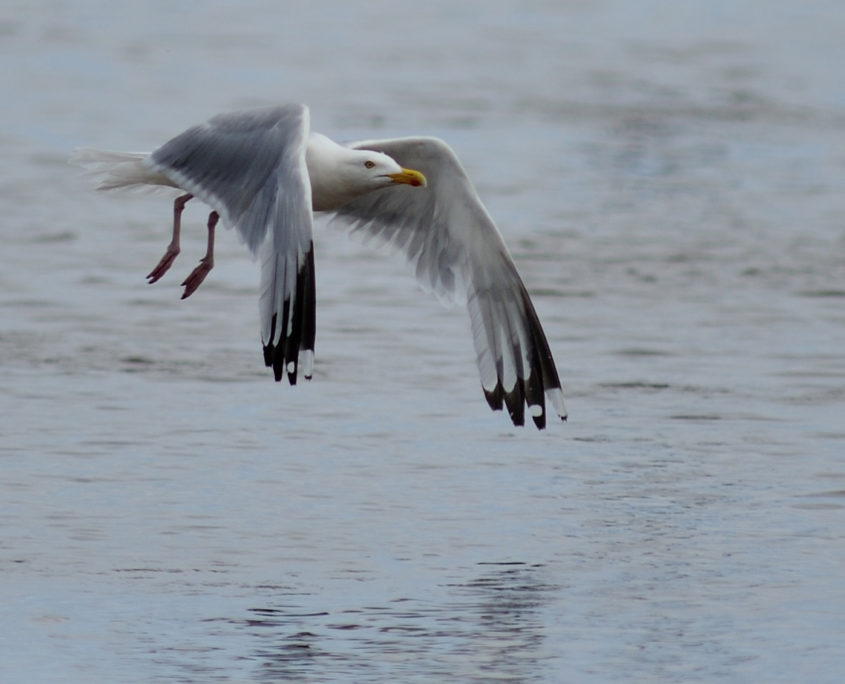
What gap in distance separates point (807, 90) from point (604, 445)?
32.7ft

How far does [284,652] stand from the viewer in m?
5.61

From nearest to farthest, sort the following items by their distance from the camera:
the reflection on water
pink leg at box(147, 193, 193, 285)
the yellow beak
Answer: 1. the reflection on water
2. the yellow beak
3. pink leg at box(147, 193, 193, 285)

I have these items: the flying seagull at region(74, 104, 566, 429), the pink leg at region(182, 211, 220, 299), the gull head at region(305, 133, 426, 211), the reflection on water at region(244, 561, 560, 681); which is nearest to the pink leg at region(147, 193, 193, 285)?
the flying seagull at region(74, 104, 566, 429)

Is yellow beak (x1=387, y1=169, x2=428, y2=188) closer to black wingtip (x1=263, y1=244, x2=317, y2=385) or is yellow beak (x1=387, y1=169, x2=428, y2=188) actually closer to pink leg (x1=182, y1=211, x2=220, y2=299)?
pink leg (x1=182, y1=211, x2=220, y2=299)

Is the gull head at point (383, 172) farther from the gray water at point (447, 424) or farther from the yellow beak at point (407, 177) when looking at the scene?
the gray water at point (447, 424)

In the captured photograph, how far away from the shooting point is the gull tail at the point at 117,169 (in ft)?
24.7

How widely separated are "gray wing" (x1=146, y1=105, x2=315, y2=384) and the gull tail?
12cm

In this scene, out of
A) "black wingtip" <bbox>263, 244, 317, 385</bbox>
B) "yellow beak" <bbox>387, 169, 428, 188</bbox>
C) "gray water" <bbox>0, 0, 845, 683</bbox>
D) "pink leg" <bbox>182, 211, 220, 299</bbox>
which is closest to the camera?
"gray water" <bbox>0, 0, 845, 683</bbox>

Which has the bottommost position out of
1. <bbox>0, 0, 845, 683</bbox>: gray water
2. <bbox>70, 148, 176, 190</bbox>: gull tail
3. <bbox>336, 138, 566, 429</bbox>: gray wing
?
<bbox>0, 0, 845, 683</bbox>: gray water

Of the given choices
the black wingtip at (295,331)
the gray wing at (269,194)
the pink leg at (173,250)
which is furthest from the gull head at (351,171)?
the black wingtip at (295,331)

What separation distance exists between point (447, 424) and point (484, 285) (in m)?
0.88

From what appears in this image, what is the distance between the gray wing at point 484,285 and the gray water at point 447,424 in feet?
0.76

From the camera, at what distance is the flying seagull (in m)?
6.81

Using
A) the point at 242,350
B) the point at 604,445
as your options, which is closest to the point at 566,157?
the point at 242,350
